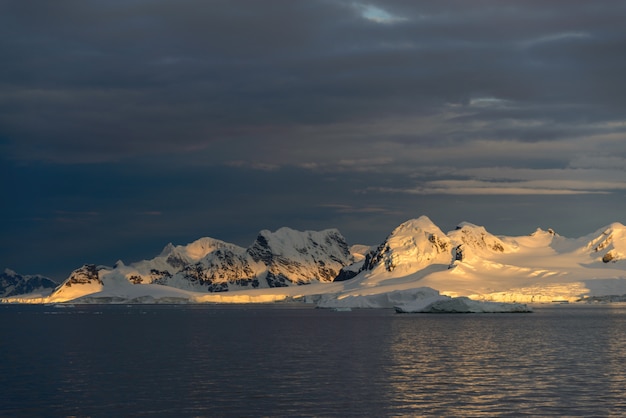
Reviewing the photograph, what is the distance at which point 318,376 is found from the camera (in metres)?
65.0

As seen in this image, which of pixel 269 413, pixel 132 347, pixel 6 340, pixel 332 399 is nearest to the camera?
pixel 269 413

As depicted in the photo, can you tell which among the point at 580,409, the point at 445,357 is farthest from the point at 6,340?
the point at 580,409

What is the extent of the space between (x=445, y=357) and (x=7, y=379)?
3718 centimetres

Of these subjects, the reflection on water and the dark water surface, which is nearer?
the reflection on water

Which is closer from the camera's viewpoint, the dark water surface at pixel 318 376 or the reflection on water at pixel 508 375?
the reflection on water at pixel 508 375

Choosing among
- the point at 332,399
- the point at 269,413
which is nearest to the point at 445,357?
the point at 332,399

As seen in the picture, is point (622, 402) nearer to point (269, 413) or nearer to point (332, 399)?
point (332, 399)

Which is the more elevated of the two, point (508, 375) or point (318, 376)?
point (318, 376)

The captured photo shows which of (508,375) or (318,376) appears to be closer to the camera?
(318,376)

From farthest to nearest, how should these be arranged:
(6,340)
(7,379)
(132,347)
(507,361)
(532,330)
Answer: (532,330), (6,340), (132,347), (507,361), (7,379)

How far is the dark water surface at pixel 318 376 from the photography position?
5059 cm

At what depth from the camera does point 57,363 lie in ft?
→ 254

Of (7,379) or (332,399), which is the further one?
(7,379)

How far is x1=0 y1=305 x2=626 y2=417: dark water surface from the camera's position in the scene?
5059cm
